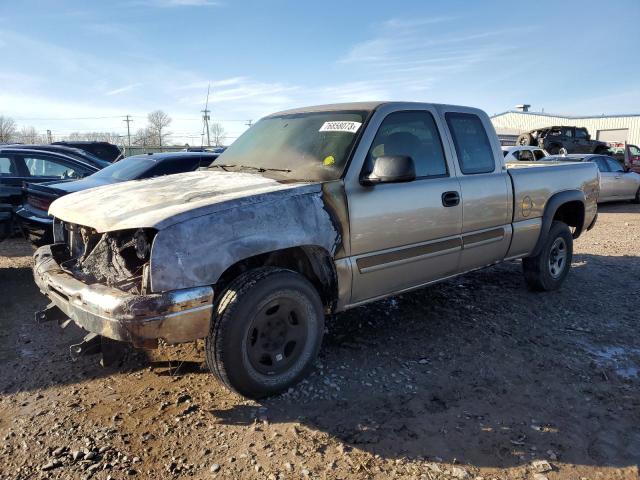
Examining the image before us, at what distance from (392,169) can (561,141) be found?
21.9 m

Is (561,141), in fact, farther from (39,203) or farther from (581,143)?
(39,203)

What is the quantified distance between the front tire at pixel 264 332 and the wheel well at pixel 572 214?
383cm

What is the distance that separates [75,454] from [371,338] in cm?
239

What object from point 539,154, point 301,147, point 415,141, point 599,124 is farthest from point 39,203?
point 599,124

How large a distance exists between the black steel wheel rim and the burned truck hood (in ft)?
2.32

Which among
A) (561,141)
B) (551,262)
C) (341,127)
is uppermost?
(561,141)

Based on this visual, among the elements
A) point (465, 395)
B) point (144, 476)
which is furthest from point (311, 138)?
point (144, 476)

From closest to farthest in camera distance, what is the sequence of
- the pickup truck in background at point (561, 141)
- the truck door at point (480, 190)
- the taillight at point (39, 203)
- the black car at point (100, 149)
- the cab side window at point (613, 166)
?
the truck door at point (480, 190) → the taillight at point (39, 203) → the cab side window at point (613, 166) → the black car at point (100, 149) → the pickup truck in background at point (561, 141)

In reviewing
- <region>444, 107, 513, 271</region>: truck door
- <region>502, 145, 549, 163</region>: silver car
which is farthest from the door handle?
<region>502, 145, 549, 163</region>: silver car

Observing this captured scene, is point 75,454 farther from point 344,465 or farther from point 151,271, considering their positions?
point 344,465

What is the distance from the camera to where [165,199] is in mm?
3170

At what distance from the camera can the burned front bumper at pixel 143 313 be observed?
105 inches

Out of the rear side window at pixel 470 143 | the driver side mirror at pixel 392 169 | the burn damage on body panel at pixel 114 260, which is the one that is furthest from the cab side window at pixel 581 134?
the burn damage on body panel at pixel 114 260

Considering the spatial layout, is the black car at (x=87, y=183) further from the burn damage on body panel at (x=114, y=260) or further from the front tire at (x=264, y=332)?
the front tire at (x=264, y=332)
